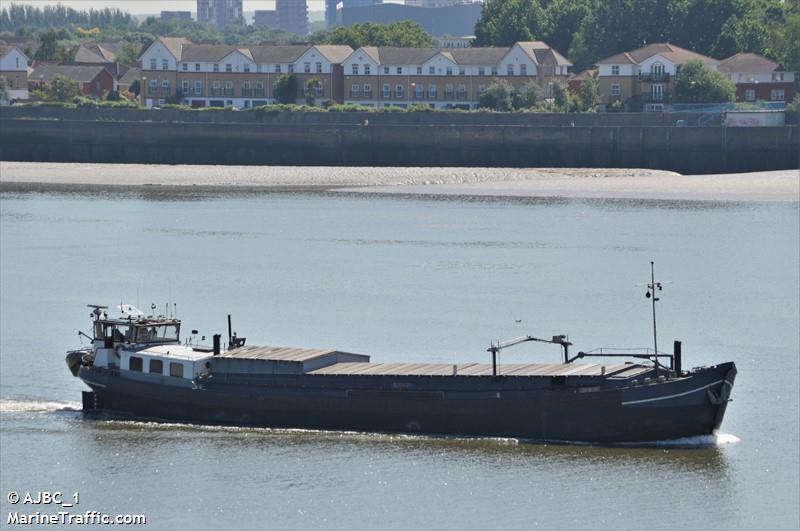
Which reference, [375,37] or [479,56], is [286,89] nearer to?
[479,56]

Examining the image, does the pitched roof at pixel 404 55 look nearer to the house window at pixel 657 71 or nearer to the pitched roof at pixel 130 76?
the house window at pixel 657 71

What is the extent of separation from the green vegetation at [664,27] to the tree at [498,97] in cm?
2457

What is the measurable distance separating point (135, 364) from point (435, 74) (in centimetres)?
11497

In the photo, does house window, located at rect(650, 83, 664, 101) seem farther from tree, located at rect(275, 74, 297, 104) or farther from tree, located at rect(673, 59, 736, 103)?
tree, located at rect(275, 74, 297, 104)

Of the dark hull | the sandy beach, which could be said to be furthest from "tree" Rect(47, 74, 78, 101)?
the dark hull

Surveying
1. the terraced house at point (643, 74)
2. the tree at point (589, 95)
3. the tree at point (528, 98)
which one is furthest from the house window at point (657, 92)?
the tree at point (528, 98)

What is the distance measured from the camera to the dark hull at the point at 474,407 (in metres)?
48.9

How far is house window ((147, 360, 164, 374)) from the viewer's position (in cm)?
5375

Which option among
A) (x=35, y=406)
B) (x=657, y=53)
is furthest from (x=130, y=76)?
(x=35, y=406)

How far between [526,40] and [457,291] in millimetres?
119693

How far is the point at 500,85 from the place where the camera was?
156 meters

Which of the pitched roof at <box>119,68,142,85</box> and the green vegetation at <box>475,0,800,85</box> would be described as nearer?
the green vegetation at <box>475,0,800,85</box>

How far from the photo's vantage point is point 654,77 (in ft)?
511

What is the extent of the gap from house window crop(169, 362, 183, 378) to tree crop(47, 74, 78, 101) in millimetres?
125782
